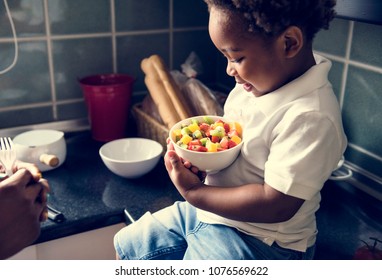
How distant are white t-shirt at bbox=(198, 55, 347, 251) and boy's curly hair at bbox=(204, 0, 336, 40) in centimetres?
8

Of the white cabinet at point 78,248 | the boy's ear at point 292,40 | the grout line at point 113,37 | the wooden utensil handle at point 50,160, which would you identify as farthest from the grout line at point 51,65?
the boy's ear at point 292,40

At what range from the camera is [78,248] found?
1.02 m

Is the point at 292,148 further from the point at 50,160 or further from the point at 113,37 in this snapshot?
the point at 113,37

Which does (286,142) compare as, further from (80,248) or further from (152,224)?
(80,248)

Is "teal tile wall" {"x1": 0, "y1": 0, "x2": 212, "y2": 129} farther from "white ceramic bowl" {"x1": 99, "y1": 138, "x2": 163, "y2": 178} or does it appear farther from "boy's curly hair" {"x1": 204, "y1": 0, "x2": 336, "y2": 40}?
"boy's curly hair" {"x1": 204, "y1": 0, "x2": 336, "y2": 40}

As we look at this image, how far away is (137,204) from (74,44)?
0.49 meters

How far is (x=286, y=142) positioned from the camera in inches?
29.5

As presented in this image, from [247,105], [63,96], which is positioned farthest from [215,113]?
[63,96]

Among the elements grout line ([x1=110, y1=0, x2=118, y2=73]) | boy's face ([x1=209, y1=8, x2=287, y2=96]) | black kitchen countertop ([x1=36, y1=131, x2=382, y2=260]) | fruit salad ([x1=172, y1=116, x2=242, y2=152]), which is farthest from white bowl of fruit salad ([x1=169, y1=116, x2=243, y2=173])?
grout line ([x1=110, y1=0, x2=118, y2=73])

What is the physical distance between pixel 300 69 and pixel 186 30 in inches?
26.4

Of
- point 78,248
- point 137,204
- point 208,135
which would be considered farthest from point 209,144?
point 78,248

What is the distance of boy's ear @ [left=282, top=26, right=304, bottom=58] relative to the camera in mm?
735

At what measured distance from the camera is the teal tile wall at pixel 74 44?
48.6 inches

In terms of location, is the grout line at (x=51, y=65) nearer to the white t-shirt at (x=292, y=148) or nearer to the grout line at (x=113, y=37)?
the grout line at (x=113, y=37)
